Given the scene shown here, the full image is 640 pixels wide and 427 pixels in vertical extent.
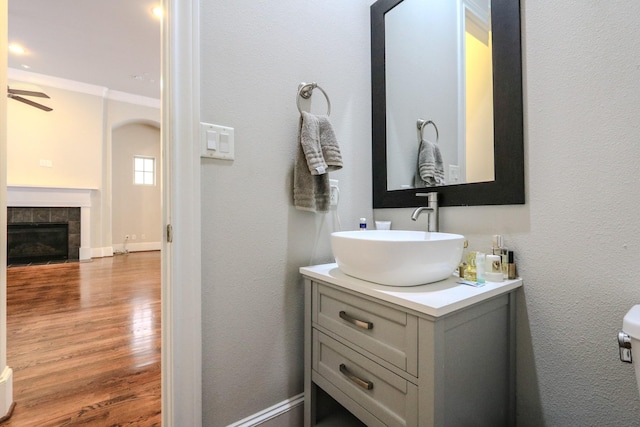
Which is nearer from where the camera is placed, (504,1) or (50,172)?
(504,1)

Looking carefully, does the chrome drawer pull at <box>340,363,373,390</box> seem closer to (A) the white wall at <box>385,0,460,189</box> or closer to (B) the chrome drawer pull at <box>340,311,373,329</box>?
(B) the chrome drawer pull at <box>340,311,373,329</box>

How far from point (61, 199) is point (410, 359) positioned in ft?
18.2

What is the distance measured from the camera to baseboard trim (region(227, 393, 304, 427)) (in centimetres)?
102

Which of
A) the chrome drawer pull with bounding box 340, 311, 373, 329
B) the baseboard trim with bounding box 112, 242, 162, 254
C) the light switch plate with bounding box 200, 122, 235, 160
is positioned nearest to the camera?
the chrome drawer pull with bounding box 340, 311, 373, 329

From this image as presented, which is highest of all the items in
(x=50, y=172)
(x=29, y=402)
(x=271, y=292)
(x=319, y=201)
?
(x=50, y=172)

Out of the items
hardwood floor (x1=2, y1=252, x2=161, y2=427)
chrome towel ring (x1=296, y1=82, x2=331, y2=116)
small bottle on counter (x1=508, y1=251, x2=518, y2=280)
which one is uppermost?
chrome towel ring (x1=296, y1=82, x2=331, y2=116)

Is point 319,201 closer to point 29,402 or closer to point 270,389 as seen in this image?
point 270,389

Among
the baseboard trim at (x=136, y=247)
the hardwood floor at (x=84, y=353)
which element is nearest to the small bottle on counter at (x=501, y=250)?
the hardwood floor at (x=84, y=353)

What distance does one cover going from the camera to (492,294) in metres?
0.81

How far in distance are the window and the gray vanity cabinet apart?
574cm

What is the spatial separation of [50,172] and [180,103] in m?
5.02

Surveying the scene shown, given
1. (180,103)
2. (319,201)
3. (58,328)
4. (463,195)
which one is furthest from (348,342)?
(58,328)

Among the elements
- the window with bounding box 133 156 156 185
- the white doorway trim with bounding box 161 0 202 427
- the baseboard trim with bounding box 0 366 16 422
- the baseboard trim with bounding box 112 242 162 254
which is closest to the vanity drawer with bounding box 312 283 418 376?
the white doorway trim with bounding box 161 0 202 427

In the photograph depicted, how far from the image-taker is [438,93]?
121 cm
